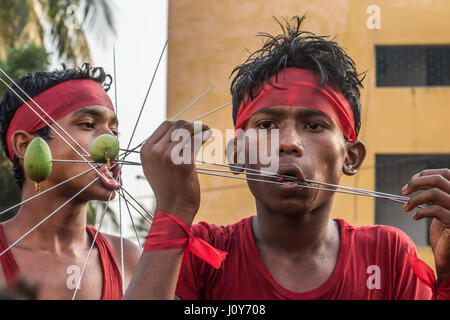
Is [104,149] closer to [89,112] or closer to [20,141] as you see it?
[89,112]

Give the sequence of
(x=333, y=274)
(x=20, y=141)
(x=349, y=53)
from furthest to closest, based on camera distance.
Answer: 1. (x=349, y=53)
2. (x=20, y=141)
3. (x=333, y=274)

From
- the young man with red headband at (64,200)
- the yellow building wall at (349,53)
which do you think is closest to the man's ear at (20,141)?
the young man with red headband at (64,200)

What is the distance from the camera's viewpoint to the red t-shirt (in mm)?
2740

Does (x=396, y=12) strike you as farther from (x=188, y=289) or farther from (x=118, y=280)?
(x=188, y=289)

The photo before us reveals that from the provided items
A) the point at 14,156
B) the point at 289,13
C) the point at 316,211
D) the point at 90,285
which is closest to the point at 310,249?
the point at 316,211

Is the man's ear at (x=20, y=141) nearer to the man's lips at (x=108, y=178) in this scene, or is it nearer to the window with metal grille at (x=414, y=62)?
the man's lips at (x=108, y=178)

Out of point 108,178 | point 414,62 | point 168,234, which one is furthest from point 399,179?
point 168,234

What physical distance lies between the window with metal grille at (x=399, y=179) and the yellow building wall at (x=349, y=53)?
123mm

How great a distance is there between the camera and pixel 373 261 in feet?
9.45

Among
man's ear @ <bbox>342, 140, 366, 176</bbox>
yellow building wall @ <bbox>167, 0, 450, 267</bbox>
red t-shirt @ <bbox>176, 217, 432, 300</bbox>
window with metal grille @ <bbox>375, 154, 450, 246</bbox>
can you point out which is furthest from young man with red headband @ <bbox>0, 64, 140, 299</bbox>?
window with metal grille @ <bbox>375, 154, 450, 246</bbox>

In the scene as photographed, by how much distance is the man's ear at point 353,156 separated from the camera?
3.05 meters

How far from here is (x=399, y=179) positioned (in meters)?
11.9

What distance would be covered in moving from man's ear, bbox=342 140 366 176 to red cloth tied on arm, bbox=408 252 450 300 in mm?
572

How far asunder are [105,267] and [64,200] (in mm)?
447
